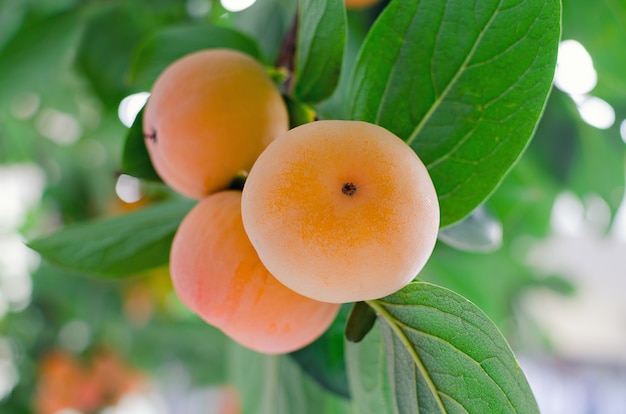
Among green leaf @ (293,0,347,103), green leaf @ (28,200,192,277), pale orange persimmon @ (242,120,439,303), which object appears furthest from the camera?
green leaf @ (28,200,192,277)

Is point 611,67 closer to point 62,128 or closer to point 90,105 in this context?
point 90,105

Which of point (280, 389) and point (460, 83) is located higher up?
point (460, 83)

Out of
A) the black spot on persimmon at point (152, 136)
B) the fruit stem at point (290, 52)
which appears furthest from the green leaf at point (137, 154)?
the fruit stem at point (290, 52)

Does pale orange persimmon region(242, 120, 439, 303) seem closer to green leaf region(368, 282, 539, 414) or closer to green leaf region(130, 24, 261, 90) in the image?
green leaf region(368, 282, 539, 414)

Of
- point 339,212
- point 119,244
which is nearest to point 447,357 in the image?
point 339,212

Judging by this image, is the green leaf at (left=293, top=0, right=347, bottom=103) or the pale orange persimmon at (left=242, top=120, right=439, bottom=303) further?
the green leaf at (left=293, top=0, right=347, bottom=103)

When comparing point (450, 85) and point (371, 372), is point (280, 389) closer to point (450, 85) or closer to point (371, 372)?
point (371, 372)

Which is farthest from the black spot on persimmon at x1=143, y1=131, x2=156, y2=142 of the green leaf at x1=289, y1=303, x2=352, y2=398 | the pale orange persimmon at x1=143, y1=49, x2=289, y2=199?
the green leaf at x1=289, y1=303, x2=352, y2=398
